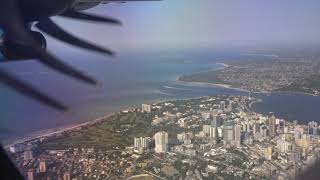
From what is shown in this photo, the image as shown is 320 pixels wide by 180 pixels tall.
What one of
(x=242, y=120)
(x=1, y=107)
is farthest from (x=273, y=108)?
(x=1, y=107)

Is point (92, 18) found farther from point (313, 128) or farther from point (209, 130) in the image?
point (313, 128)

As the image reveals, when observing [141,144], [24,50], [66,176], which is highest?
[24,50]

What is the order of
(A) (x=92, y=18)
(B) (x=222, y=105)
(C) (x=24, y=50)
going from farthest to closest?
(B) (x=222, y=105), (A) (x=92, y=18), (C) (x=24, y=50)

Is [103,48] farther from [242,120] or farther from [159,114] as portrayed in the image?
[242,120]

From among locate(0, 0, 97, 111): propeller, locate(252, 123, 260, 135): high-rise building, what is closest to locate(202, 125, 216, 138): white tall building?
locate(252, 123, 260, 135): high-rise building

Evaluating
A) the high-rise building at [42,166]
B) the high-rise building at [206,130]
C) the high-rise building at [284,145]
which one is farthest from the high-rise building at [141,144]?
the high-rise building at [284,145]

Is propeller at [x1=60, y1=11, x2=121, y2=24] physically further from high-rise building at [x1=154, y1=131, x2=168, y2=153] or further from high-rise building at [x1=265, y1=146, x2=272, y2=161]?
high-rise building at [x1=265, y1=146, x2=272, y2=161]

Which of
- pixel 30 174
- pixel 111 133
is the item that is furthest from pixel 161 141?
pixel 30 174
